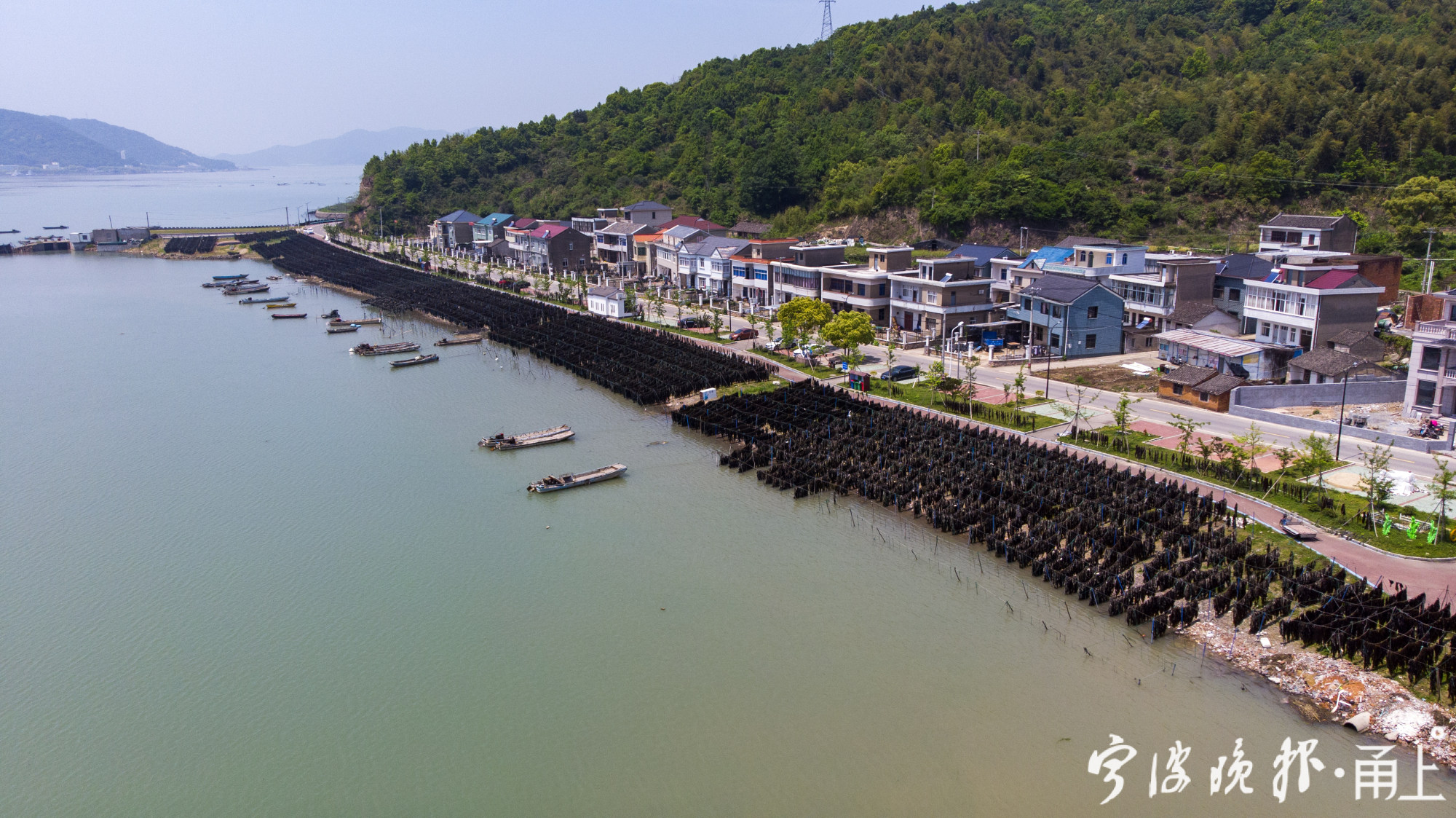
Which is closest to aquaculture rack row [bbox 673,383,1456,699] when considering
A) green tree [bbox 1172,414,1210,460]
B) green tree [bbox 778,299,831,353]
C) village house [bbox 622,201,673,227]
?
green tree [bbox 1172,414,1210,460]

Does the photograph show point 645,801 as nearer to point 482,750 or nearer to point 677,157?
point 482,750

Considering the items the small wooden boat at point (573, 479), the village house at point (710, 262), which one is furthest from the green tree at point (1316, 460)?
the village house at point (710, 262)

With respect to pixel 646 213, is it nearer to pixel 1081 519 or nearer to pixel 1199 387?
pixel 1199 387

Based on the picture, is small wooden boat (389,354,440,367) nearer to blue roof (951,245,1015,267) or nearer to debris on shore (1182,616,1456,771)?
blue roof (951,245,1015,267)

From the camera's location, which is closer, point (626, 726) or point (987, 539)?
point (626, 726)

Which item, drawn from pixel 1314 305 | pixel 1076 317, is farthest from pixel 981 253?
pixel 1314 305

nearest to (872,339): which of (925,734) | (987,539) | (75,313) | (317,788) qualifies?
(987,539)

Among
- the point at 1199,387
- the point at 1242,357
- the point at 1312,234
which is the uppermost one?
the point at 1312,234
